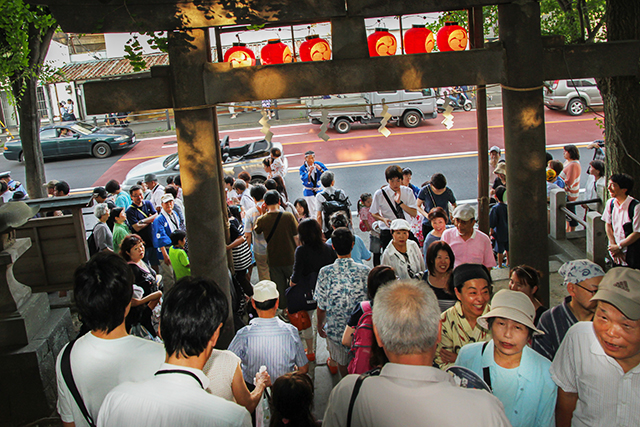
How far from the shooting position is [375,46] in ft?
17.4

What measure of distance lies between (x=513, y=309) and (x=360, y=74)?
2.81 m

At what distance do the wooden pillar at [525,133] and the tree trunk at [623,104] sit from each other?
7.75 feet

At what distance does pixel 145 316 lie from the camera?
468 cm

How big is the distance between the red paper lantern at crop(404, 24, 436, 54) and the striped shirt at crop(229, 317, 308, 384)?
10.1ft

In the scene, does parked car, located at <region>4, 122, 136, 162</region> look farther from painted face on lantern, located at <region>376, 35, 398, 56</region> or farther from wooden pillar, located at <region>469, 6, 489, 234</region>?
painted face on lantern, located at <region>376, 35, 398, 56</region>

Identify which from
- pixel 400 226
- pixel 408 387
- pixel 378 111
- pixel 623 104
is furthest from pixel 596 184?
pixel 378 111

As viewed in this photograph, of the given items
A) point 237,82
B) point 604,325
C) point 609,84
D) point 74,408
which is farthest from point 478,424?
point 609,84

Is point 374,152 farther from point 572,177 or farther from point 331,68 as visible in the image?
point 331,68

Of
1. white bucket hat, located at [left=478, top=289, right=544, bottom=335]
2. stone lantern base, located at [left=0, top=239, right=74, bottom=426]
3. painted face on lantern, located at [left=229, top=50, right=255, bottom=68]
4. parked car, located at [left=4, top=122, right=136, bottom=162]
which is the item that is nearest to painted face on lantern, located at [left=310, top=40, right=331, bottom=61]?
painted face on lantern, located at [left=229, top=50, right=255, bottom=68]

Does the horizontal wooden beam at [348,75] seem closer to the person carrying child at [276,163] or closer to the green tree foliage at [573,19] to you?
the green tree foliage at [573,19]

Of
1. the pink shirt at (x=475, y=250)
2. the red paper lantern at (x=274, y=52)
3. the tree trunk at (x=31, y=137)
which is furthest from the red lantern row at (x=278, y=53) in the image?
the tree trunk at (x=31, y=137)

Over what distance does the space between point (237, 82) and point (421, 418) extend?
3.67m

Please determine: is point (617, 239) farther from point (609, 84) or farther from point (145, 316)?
point (145, 316)

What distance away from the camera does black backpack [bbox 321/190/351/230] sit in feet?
25.0
